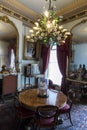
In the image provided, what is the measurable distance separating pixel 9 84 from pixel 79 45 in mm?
2993

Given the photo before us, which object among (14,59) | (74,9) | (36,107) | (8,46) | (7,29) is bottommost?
(36,107)

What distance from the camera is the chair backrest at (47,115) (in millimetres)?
2099

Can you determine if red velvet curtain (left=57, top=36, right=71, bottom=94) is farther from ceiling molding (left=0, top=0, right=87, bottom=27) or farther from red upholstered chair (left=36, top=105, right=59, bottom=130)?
→ red upholstered chair (left=36, top=105, right=59, bottom=130)

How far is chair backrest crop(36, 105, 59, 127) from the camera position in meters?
2.10

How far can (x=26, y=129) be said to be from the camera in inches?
101

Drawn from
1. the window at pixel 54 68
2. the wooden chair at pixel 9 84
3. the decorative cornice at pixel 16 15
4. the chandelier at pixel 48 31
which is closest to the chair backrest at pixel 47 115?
the chandelier at pixel 48 31

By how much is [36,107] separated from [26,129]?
2.35 feet

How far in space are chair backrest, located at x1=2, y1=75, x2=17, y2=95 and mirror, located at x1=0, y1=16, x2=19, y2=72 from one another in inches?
18.0

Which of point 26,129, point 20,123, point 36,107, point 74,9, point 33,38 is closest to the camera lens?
point 36,107

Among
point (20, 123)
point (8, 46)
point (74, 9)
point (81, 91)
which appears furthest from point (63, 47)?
point (20, 123)

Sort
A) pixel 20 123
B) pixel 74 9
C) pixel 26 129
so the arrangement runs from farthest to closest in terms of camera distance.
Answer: pixel 74 9 < pixel 20 123 < pixel 26 129

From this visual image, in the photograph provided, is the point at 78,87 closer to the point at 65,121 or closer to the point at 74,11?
the point at 65,121

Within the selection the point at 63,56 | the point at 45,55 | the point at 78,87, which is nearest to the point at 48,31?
the point at 63,56

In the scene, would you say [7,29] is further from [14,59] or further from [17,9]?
[14,59]
